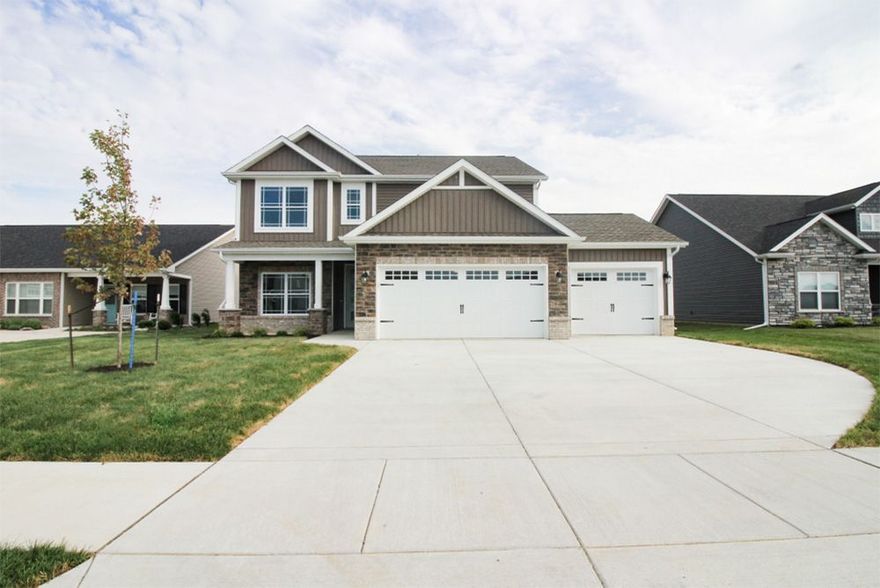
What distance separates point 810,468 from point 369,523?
150 inches

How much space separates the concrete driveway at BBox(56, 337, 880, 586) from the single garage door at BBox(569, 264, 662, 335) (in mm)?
9807

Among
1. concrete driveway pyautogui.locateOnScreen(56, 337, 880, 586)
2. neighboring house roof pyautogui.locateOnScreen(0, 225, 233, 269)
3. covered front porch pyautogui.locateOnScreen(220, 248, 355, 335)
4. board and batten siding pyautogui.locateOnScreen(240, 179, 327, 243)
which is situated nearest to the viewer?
concrete driveway pyautogui.locateOnScreen(56, 337, 880, 586)

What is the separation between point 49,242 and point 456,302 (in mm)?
23023

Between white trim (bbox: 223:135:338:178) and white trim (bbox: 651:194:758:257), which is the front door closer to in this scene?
white trim (bbox: 223:135:338:178)

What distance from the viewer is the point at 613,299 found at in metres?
16.8

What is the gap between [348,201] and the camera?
19.2 m

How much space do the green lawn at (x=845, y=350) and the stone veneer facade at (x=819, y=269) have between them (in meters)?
1.43

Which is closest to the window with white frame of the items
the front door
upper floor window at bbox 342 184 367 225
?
the front door

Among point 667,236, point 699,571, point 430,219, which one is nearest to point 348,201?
point 430,219

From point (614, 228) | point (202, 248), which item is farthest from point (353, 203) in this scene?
point (202, 248)

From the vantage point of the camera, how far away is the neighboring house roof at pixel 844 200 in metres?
21.6

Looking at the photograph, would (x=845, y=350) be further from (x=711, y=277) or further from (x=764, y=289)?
(x=711, y=277)

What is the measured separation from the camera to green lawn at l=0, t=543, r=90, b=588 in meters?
2.62

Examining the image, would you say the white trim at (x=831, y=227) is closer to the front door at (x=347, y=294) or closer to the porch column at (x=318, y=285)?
the front door at (x=347, y=294)
